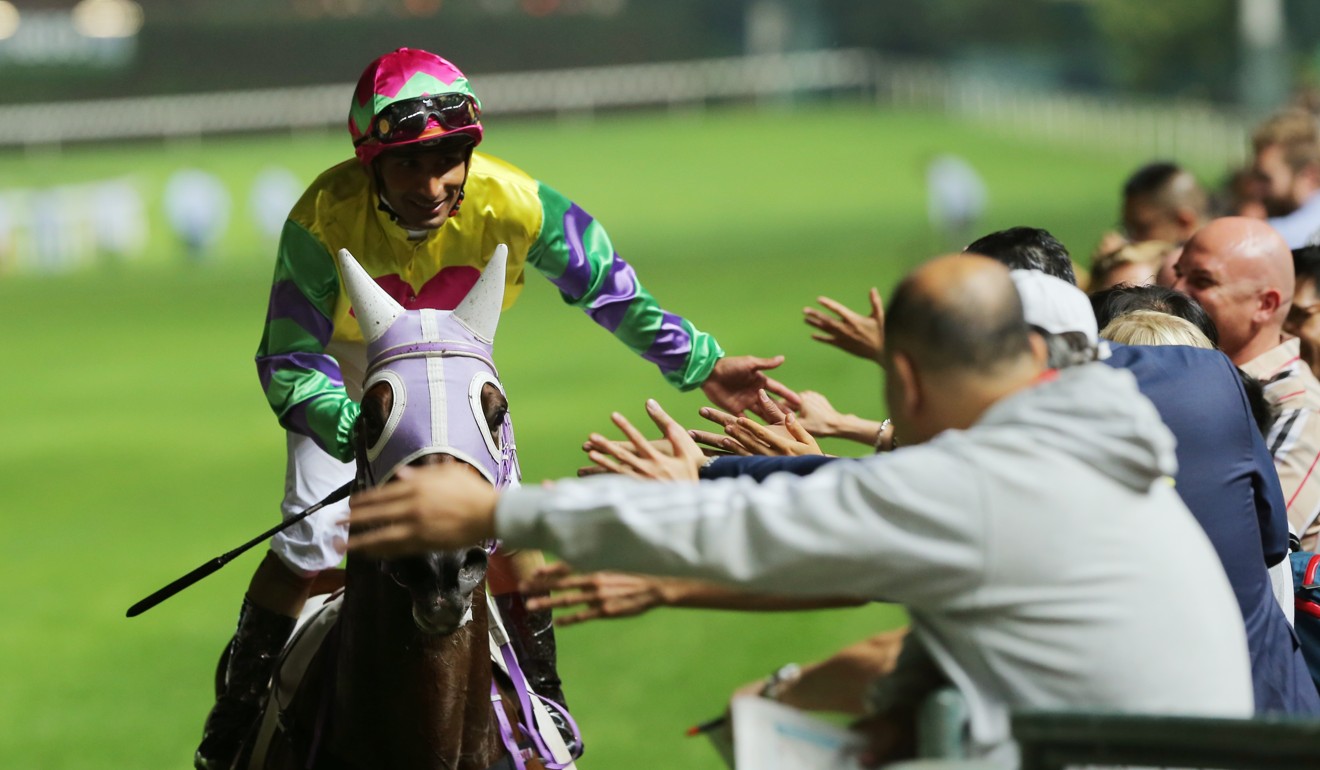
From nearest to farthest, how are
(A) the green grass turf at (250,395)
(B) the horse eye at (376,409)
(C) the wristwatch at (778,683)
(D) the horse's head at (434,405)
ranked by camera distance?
(C) the wristwatch at (778,683) → (D) the horse's head at (434,405) → (B) the horse eye at (376,409) → (A) the green grass turf at (250,395)

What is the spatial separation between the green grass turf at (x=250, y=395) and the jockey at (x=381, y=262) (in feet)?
8.35

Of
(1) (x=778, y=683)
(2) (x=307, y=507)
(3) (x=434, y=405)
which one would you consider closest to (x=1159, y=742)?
(1) (x=778, y=683)

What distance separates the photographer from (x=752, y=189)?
Answer: 34594 millimetres

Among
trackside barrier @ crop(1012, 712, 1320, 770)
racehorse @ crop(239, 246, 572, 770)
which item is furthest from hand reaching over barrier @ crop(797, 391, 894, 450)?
trackside barrier @ crop(1012, 712, 1320, 770)

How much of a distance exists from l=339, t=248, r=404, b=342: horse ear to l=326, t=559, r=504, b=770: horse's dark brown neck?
47 centimetres

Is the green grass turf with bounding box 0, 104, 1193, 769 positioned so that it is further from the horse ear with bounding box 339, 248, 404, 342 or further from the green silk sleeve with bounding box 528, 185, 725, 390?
the horse ear with bounding box 339, 248, 404, 342

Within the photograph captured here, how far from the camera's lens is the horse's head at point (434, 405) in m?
3.19

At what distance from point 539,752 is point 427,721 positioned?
49cm

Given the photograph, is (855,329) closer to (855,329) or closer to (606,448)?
(855,329)

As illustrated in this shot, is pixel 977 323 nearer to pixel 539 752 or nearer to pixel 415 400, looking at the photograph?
pixel 415 400

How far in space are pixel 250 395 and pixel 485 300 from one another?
1345 cm

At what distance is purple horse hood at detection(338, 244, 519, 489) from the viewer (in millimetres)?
3264

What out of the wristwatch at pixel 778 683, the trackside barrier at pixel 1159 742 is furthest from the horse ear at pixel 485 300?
the trackside barrier at pixel 1159 742

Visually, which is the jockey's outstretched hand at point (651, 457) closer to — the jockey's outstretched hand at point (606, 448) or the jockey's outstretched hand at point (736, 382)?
the jockey's outstretched hand at point (606, 448)
